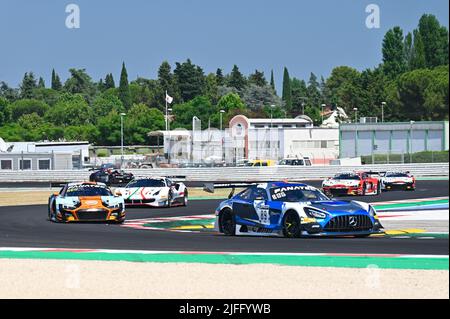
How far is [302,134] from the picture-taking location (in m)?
88.2

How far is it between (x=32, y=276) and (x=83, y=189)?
11.1 m

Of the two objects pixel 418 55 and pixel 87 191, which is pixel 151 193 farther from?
pixel 418 55

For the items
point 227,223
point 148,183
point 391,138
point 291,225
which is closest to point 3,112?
point 391,138

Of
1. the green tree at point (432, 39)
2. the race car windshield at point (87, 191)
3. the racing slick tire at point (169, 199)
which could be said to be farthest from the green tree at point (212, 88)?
the race car windshield at point (87, 191)

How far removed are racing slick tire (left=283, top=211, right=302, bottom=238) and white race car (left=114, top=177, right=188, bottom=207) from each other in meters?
12.2

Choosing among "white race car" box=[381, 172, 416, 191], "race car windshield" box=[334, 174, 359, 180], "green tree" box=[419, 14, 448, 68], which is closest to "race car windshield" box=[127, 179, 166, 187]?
"race car windshield" box=[334, 174, 359, 180]

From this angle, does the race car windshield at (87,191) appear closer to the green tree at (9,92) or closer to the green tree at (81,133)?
the green tree at (81,133)

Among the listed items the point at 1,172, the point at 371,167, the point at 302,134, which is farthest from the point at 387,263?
the point at 302,134

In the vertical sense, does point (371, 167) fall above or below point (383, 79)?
below

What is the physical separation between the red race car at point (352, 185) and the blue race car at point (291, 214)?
1774 cm

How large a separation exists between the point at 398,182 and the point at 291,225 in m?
24.3
